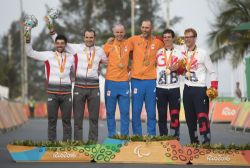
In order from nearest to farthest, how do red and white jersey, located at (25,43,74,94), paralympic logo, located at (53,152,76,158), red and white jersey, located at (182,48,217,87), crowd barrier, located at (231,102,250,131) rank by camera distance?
1. paralympic logo, located at (53,152,76,158)
2. red and white jersey, located at (182,48,217,87)
3. red and white jersey, located at (25,43,74,94)
4. crowd barrier, located at (231,102,250,131)

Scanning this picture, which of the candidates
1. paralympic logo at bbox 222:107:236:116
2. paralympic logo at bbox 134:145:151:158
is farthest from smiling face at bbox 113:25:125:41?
paralympic logo at bbox 222:107:236:116

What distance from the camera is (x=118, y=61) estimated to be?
13.8 meters

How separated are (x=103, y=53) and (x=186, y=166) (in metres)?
3.07

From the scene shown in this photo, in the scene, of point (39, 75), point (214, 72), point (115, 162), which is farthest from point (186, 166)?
point (39, 75)

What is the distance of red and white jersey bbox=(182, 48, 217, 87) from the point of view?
13336mm

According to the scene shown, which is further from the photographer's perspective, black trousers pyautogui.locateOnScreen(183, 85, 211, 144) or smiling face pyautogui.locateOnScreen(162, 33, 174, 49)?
smiling face pyautogui.locateOnScreen(162, 33, 174, 49)

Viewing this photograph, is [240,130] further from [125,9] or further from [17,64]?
[17,64]

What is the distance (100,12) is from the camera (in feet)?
247

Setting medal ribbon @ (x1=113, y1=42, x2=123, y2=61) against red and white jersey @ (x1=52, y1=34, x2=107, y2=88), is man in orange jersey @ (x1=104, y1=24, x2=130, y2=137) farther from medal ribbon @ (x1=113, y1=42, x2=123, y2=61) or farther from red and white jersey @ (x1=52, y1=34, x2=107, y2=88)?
red and white jersey @ (x1=52, y1=34, x2=107, y2=88)

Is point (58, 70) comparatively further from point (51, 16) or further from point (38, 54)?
point (51, 16)

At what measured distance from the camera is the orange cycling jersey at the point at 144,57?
13711 mm

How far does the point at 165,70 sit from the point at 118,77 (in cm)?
91

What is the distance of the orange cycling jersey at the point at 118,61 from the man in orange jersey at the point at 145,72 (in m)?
0.14

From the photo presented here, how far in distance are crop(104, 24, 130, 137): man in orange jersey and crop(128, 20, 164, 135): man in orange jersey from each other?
150 millimetres
